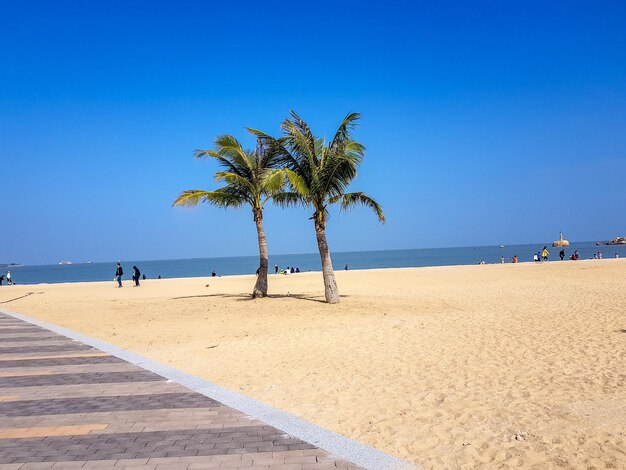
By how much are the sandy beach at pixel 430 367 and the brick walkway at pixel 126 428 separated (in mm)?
905

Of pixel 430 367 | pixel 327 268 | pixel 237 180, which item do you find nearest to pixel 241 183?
pixel 237 180

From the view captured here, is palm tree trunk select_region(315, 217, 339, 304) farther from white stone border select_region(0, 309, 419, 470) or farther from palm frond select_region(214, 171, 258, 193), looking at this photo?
white stone border select_region(0, 309, 419, 470)

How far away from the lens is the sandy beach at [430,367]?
5160 mm

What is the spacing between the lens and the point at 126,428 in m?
5.56

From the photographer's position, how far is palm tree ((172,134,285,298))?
1938 cm

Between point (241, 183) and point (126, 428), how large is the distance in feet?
48.1

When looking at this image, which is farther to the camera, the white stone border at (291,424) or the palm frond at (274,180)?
the palm frond at (274,180)

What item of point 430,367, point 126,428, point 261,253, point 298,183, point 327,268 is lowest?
point 430,367

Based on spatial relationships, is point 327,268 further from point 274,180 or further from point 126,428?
point 126,428

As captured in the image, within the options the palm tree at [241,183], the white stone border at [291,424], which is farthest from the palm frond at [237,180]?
the white stone border at [291,424]

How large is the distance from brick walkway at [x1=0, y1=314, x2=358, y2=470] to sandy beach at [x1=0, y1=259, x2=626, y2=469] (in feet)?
2.97

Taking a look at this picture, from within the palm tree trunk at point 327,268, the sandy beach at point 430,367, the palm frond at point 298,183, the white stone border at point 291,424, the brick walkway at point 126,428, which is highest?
the palm frond at point 298,183

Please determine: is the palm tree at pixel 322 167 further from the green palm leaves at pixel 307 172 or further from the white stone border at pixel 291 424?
the white stone border at pixel 291 424

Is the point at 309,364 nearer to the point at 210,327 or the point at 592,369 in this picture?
the point at 592,369
